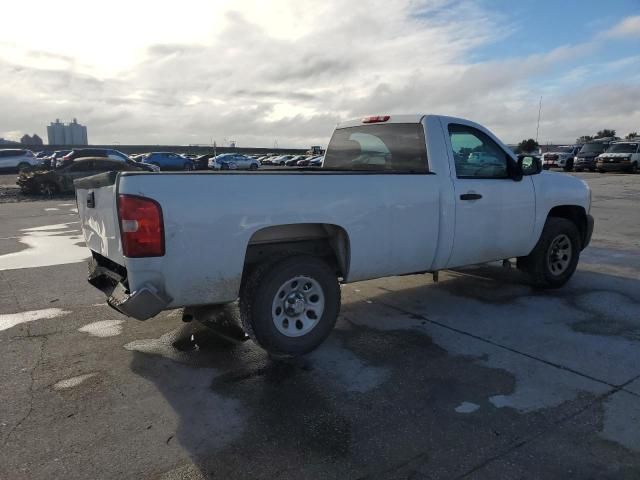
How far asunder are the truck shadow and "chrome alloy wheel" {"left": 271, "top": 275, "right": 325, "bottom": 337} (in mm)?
288

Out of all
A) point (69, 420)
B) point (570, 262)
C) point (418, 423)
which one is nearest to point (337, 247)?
point (418, 423)

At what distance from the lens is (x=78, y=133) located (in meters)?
127

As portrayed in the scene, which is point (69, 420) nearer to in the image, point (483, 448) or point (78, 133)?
point (483, 448)

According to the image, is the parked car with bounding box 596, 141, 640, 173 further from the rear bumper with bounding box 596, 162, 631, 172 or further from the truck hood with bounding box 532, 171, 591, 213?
the truck hood with bounding box 532, 171, 591, 213

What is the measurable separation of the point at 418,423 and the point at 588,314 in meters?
3.09

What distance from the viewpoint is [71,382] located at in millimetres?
3779

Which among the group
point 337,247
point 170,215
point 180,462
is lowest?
point 180,462

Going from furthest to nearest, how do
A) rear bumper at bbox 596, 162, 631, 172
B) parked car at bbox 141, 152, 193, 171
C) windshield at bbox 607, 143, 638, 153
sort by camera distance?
parked car at bbox 141, 152, 193, 171, windshield at bbox 607, 143, 638, 153, rear bumper at bbox 596, 162, 631, 172

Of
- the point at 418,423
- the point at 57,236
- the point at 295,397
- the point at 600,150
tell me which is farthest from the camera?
the point at 600,150

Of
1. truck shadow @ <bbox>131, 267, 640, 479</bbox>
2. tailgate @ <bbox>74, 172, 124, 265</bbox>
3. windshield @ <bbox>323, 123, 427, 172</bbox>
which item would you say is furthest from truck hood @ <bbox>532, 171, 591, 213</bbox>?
tailgate @ <bbox>74, 172, 124, 265</bbox>

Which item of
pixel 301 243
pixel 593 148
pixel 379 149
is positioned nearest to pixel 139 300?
pixel 301 243

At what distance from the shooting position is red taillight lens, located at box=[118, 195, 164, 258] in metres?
3.32

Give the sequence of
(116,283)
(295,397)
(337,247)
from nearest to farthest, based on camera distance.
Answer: (295,397) → (116,283) → (337,247)

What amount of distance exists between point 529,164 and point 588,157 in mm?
33706
